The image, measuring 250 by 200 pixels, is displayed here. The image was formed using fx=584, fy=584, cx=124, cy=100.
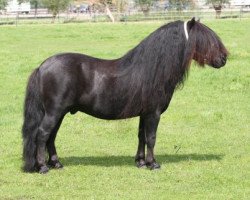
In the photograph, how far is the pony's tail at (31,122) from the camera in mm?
7852

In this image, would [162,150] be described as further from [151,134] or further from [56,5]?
[56,5]

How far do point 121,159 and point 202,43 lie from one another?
2155 mm

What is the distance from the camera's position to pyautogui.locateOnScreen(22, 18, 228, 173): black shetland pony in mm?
7711

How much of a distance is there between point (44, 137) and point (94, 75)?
1.07 m

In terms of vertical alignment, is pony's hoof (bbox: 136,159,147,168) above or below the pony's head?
below

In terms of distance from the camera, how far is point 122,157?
882cm

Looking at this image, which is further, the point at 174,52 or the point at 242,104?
the point at 242,104

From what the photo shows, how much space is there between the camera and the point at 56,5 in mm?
54156

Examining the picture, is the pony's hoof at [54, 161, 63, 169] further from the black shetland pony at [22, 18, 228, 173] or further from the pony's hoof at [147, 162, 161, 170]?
the pony's hoof at [147, 162, 161, 170]

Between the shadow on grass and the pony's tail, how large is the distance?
2.29ft

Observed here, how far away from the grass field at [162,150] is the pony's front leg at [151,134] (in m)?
0.15

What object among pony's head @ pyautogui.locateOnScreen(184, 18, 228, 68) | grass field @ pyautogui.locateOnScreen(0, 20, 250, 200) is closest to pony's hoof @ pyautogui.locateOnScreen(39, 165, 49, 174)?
grass field @ pyautogui.locateOnScreen(0, 20, 250, 200)

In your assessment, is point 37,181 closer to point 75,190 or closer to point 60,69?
point 75,190

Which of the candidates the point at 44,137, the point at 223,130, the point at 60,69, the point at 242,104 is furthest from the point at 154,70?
the point at 242,104
